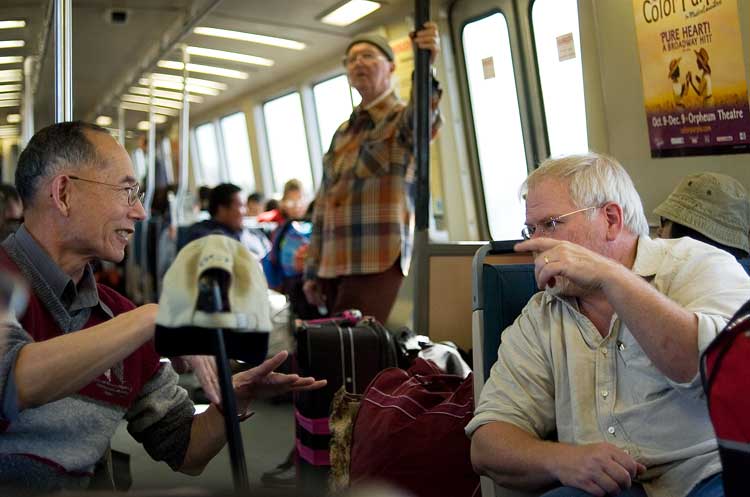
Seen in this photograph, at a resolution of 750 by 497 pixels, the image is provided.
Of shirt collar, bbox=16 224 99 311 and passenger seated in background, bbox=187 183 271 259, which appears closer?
shirt collar, bbox=16 224 99 311

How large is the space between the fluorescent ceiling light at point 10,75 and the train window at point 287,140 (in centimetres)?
790

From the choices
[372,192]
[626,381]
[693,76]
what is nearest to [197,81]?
[372,192]

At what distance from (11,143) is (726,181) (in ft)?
8.75

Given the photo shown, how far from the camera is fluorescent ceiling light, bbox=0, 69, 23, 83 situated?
2377mm

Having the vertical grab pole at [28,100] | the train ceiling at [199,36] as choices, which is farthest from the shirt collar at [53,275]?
the train ceiling at [199,36]

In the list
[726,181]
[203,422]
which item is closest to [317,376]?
[203,422]

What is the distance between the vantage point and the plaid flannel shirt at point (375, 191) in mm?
3832

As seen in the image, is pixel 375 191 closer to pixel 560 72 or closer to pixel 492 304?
pixel 492 304

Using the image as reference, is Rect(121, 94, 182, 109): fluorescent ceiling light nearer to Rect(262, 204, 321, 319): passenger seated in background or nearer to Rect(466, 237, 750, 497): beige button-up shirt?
Rect(262, 204, 321, 319): passenger seated in background

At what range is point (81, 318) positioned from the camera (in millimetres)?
1584

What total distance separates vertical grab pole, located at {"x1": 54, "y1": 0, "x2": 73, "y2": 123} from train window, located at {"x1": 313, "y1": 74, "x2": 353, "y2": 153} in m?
7.30

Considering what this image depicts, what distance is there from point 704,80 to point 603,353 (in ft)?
7.35

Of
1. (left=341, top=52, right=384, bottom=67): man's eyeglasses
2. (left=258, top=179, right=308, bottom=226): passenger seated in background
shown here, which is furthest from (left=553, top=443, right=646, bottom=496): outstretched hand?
(left=258, top=179, right=308, bottom=226): passenger seated in background

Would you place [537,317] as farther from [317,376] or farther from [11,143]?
[11,143]
